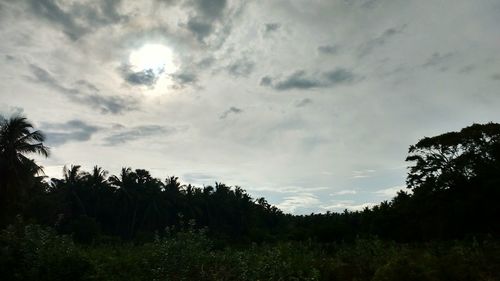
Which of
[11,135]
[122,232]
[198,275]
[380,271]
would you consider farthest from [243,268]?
[122,232]

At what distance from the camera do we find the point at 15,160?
27500mm

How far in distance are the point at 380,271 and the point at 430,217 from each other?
85.6 ft

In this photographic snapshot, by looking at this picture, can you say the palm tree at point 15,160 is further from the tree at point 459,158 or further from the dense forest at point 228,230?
the tree at point 459,158

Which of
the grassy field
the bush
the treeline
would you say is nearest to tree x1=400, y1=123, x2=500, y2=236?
the treeline

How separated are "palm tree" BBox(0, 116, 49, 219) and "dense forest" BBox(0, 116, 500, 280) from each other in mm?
62

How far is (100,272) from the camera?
12.7m

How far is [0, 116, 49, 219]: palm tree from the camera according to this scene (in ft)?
88.5

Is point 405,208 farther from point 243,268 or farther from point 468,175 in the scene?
point 243,268

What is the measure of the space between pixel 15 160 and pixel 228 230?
5693 centimetres

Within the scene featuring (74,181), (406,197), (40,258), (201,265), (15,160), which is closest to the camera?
(40,258)

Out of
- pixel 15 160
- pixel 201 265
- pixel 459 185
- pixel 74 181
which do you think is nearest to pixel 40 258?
pixel 201 265

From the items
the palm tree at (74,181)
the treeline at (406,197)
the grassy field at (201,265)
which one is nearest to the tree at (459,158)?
the treeline at (406,197)

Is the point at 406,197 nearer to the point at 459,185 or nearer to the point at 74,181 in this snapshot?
the point at 459,185

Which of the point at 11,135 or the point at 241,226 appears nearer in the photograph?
the point at 11,135
